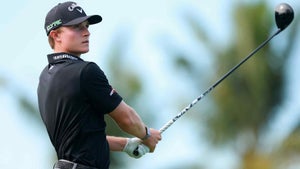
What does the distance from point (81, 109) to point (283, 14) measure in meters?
3.16

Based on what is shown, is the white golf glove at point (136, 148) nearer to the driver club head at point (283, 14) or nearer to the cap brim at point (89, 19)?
the cap brim at point (89, 19)

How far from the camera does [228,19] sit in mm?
29812

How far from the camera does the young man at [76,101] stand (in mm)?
9750

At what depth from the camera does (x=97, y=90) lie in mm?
9734

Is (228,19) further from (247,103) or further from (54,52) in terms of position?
(54,52)

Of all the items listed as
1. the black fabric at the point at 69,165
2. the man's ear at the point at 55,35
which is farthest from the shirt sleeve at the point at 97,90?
the man's ear at the point at 55,35

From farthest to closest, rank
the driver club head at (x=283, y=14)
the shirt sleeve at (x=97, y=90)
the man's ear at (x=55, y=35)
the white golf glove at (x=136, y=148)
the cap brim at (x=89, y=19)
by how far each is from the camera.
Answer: the driver club head at (x=283, y=14)
the white golf glove at (x=136, y=148)
the man's ear at (x=55, y=35)
the cap brim at (x=89, y=19)
the shirt sleeve at (x=97, y=90)

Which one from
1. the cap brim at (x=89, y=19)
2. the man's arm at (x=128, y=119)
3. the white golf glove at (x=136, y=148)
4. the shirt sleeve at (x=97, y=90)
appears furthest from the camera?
the white golf glove at (x=136, y=148)

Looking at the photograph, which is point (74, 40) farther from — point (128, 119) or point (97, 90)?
point (128, 119)

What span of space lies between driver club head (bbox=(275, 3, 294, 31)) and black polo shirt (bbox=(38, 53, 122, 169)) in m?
2.81

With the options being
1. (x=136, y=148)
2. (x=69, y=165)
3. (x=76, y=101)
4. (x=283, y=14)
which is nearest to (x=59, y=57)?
(x=76, y=101)

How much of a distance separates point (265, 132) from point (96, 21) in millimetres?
19389

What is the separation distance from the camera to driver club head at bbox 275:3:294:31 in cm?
1188

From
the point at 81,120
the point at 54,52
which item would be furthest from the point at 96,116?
the point at 54,52
